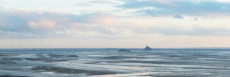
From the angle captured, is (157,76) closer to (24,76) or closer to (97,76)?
(97,76)

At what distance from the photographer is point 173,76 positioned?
31.6 m

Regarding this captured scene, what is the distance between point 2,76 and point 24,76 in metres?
1.96

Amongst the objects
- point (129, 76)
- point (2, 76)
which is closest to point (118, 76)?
point (129, 76)

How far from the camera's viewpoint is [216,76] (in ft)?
103

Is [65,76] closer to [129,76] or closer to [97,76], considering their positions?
[97,76]

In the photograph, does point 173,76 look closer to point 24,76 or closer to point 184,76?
point 184,76

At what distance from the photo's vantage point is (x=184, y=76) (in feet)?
103

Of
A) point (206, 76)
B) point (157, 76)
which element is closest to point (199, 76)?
point (206, 76)

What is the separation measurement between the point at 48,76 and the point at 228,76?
16.2m

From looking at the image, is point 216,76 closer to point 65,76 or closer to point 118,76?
point 118,76

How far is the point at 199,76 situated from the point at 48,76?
13678 mm

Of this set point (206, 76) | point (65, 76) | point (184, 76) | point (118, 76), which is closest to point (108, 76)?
point (118, 76)

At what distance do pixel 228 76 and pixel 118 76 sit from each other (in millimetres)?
9733

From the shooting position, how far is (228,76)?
3094cm
